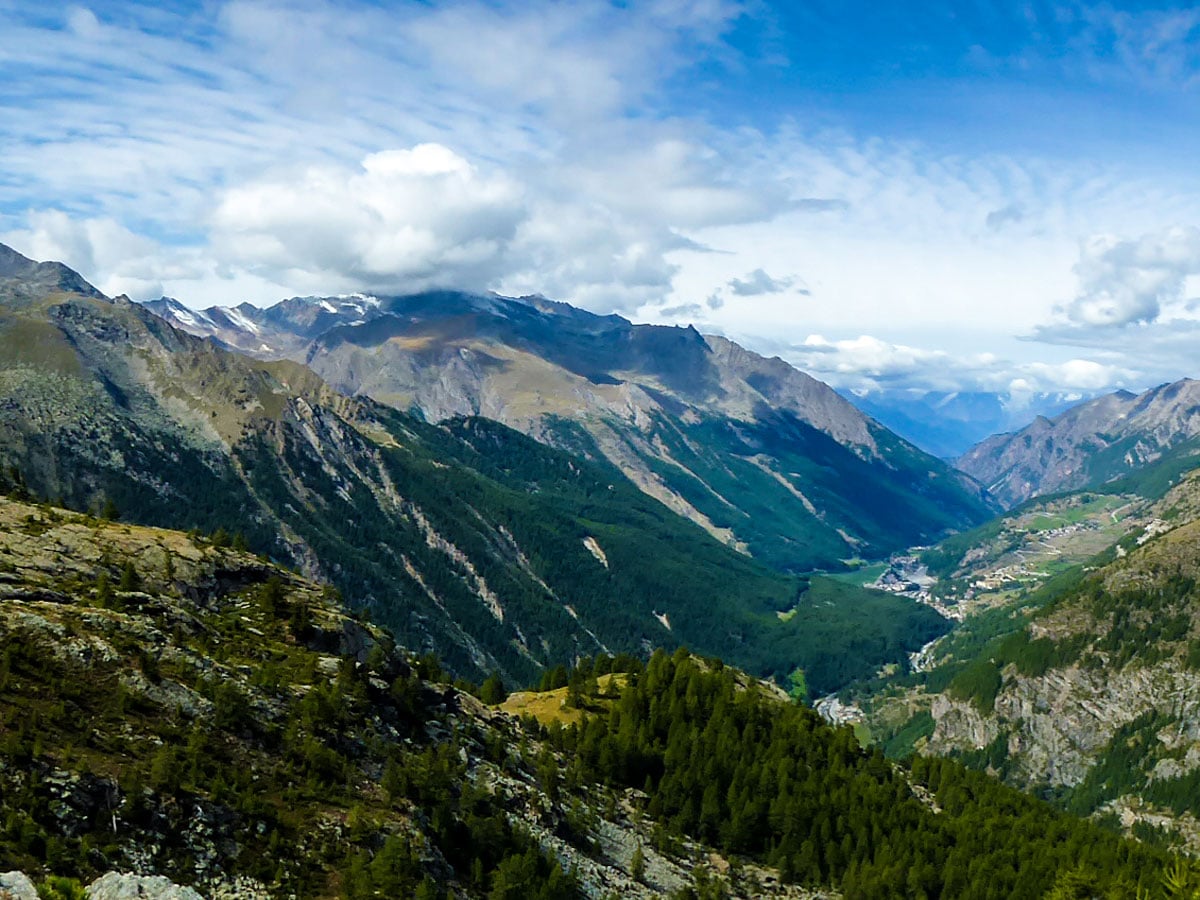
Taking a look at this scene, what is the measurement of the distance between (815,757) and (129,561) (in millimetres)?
118966

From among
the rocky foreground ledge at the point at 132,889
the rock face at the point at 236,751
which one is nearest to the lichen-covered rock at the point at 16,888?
the rock face at the point at 236,751

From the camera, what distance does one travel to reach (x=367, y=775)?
86.4 meters

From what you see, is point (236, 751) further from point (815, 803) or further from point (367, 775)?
point (815, 803)

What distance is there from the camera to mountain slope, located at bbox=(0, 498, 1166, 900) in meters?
65.8

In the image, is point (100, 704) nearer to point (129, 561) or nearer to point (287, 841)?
point (287, 841)

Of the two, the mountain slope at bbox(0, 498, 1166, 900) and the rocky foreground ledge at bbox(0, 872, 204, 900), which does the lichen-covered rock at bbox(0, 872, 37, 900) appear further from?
the mountain slope at bbox(0, 498, 1166, 900)

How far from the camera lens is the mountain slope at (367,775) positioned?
6575cm

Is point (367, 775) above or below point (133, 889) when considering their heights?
below

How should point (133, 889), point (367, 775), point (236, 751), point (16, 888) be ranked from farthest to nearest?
point (367, 775) < point (236, 751) < point (133, 889) < point (16, 888)

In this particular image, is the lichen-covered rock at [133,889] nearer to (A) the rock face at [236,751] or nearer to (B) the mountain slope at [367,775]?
(A) the rock face at [236,751]

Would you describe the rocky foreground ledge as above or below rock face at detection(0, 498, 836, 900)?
above

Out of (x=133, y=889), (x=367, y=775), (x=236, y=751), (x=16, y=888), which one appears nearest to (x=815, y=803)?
(x=367, y=775)

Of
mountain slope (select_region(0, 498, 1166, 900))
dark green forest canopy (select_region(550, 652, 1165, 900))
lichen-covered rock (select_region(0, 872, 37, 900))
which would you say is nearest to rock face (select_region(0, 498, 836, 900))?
lichen-covered rock (select_region(0, 872, 37, 900))

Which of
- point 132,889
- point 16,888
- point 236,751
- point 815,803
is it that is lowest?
point 815,803
